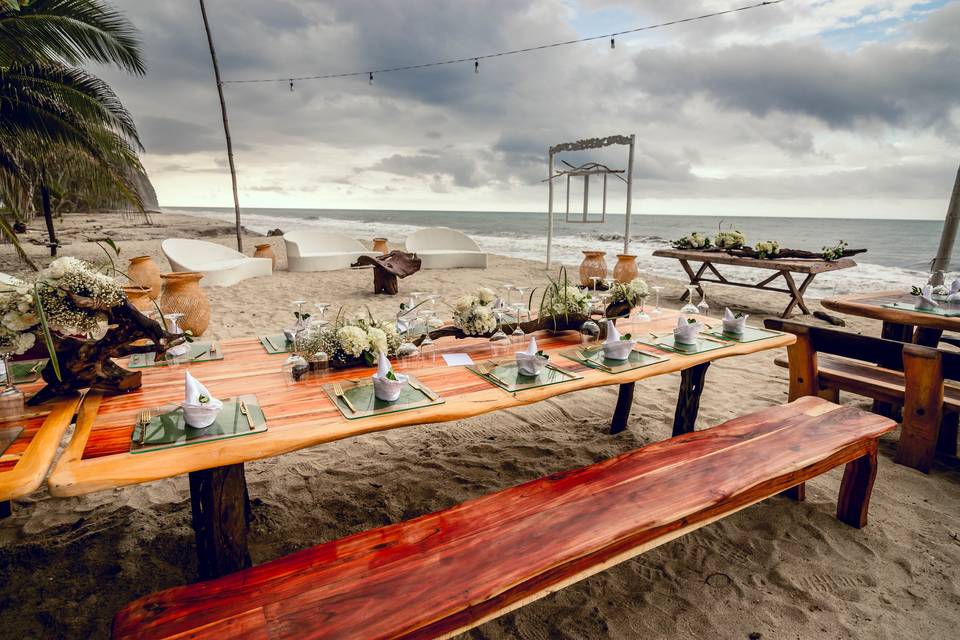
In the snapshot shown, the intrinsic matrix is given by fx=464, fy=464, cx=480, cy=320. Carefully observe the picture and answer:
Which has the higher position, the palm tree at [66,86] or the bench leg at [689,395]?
the palm tree at [66,86]

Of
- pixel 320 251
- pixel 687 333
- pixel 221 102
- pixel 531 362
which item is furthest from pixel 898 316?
pixel 221 102

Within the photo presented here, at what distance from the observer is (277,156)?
21.0 meters

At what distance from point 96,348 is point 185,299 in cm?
375

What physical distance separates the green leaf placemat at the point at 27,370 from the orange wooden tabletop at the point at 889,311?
4679 millimetres

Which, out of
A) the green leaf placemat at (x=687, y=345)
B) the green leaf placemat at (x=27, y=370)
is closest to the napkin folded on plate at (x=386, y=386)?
the green leaf placemat at (x=27, y=370)

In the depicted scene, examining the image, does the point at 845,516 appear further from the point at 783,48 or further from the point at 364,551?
the point at 783,48

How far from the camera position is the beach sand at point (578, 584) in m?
1.69

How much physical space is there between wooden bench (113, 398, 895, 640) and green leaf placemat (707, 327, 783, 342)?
63 cm

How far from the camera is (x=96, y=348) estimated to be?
1.52 m

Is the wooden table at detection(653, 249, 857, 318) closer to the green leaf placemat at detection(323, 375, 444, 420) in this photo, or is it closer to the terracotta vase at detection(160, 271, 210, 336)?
the green leaf placemat at detection(323, 375, 444, 420)

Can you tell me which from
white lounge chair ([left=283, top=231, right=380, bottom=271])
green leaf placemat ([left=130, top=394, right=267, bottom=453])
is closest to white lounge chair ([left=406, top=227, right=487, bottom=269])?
white lounge chair ([left=283, top=231, right=380, bottom=271])

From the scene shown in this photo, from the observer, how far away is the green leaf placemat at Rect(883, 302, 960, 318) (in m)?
3.18

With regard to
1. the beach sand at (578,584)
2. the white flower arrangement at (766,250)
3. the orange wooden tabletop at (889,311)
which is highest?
the white flower arrangement at (766,250)

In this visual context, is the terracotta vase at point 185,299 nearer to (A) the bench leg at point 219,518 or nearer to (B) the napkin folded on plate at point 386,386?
(A) the bench leg at point 219,518
